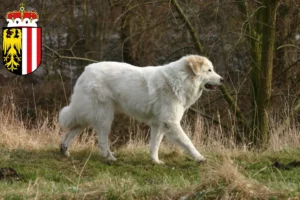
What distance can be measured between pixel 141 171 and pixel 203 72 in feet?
5.68

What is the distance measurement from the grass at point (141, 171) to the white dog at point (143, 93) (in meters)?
0.47

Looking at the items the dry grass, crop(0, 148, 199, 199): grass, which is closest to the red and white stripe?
the dry grass

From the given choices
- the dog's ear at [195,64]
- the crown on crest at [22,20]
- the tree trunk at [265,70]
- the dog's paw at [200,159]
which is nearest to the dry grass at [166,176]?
the dog's paw at [200,159]

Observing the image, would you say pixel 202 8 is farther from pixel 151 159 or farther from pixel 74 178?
pixel 74 178

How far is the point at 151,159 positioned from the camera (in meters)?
7.11

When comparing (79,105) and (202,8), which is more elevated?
(202,8)

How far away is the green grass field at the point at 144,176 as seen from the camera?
4.45m

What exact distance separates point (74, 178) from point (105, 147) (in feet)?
4.46

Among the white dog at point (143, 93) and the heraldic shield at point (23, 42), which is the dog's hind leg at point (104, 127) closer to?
the white dog at point (143, 93)

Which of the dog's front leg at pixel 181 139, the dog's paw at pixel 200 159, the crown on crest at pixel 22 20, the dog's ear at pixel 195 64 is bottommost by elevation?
the dog's paw at pixel 200 159

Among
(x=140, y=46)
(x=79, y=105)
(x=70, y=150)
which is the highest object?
(x=140, y=46)

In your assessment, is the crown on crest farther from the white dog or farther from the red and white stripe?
the white dog

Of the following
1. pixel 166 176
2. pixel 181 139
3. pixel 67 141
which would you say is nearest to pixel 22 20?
pixel 67 141

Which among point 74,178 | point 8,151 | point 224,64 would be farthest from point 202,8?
point 74,178
